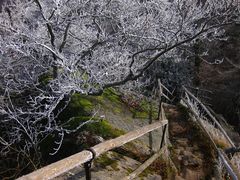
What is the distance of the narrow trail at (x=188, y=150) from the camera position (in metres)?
6.71

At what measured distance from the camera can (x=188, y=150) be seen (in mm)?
7664

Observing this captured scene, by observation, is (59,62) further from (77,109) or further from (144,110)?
(144,110)

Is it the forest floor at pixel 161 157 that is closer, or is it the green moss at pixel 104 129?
the forest floor at pixel 161 157

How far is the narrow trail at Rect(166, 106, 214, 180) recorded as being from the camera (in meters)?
6.71

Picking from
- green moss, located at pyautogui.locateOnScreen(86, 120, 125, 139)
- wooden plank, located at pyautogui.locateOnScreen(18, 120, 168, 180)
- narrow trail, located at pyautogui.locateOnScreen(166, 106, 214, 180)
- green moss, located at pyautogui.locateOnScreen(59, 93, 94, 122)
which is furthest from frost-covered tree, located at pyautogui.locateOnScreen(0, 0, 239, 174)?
wooden plank, located at pyautogui.locateOnScreen(18, 120, 168, 180)

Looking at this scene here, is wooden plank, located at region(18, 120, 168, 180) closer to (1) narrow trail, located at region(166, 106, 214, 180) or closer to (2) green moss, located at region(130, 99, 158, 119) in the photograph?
(1) narrow trail, located at region(166, 106, 214, 180)

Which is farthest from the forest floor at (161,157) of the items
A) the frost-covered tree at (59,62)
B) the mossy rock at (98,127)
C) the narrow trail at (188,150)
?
the frost-covered tree at (59,62)

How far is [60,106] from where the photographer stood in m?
8.16

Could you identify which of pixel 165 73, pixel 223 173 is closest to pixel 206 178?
pixel 223 173

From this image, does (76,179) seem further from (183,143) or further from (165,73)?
(165,73)

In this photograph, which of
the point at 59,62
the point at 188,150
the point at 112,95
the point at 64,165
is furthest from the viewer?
the point at 112,95

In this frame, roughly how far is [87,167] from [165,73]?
1261cm

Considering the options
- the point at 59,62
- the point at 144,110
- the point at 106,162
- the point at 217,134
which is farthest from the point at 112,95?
the point at 106,162

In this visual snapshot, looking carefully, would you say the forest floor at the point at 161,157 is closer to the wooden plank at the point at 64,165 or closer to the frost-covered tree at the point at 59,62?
the frost-covered tree at the point at 59,62
